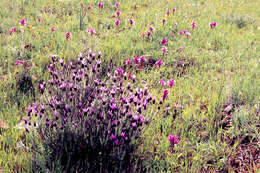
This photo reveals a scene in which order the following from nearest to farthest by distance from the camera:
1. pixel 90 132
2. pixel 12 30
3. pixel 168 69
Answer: pixel 90 132
pixel 168 69
pixel 12 30

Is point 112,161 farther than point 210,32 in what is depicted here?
No

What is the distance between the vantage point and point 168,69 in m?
3.95

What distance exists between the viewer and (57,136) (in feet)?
7.07

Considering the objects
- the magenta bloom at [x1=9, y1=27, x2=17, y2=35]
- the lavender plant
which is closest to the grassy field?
the magenta bloom at [x1=9, y1=27, x2=17, y2=35]

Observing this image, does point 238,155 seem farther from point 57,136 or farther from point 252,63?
point 252,63

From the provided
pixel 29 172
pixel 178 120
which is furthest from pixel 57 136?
pixel 178 120

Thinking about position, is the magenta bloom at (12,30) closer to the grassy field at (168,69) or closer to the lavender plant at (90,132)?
the grassy field at (168,69)

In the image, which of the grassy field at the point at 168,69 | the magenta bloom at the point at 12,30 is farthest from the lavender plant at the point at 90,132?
the magenta bloom at the point at 12,30

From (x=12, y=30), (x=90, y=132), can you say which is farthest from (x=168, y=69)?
(x=12, y=30)

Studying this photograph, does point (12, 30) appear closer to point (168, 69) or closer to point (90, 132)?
point (168, 69)

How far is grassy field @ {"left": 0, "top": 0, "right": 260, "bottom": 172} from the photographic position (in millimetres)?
2402

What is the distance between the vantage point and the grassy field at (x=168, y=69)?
240 centimetres

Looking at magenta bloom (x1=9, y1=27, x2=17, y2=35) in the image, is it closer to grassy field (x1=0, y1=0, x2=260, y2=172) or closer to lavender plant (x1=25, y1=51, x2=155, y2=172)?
grassy field (x1=0, y1=0, x2=260, y2=172)

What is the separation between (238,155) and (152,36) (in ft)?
9.70
